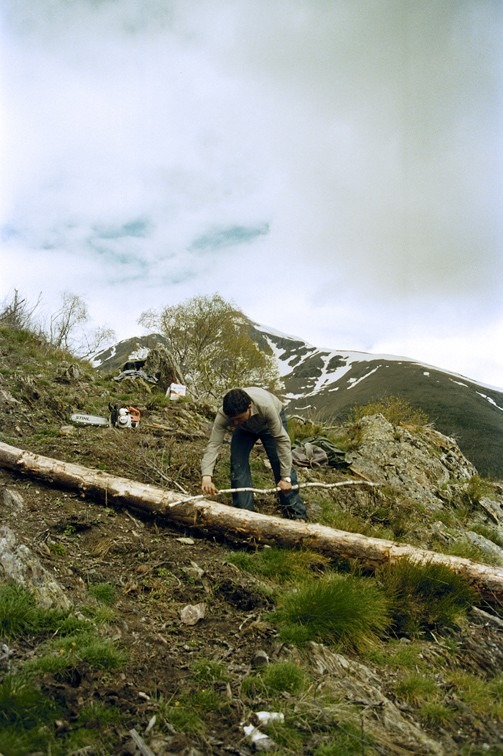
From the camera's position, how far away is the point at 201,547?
4711 mm

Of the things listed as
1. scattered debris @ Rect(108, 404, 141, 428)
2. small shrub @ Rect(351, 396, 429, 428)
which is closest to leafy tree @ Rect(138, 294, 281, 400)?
small shrub @ Rect(351, 396, 429, 428)

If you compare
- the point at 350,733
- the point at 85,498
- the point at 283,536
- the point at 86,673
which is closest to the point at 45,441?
the point at 85,498

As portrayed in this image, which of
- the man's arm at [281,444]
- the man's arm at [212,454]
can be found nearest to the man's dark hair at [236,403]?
the man's arm at [212,454]

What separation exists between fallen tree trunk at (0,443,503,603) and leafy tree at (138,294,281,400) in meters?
24.0

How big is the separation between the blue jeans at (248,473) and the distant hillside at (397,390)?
797 centimetres

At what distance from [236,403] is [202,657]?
2.50 m

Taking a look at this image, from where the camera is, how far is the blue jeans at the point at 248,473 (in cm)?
545

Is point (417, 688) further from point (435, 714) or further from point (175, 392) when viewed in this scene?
point (175, 392)

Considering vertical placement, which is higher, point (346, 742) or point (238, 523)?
point (238, 523)

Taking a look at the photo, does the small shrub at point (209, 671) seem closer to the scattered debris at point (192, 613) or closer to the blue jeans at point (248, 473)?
the scattered debris at point (192, 613)

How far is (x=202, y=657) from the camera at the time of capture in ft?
9.86

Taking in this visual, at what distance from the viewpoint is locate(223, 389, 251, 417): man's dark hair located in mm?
4855

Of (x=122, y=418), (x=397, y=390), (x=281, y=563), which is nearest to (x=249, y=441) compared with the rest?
(x=281, y=563)

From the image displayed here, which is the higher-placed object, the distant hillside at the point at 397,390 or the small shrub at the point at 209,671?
the distant hillside at the point at 397,390
